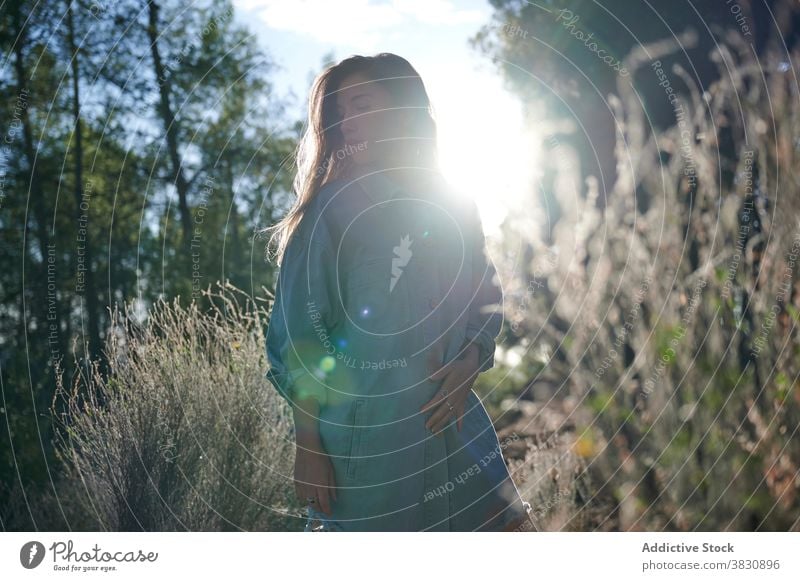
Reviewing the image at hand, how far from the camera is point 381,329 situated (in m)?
2.29

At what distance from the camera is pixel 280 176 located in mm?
7809

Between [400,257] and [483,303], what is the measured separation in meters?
0.33

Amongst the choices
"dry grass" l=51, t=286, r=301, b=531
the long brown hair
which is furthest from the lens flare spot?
"dry grass" l=51, t=286, r=301, b=531

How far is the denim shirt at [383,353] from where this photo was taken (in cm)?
223

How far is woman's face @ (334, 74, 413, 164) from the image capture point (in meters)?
2.40

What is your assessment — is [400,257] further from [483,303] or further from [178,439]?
[178,439]

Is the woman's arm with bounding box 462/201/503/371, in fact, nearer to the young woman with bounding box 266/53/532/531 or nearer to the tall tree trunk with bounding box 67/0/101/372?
the young woman with bounding box 266/53/532/531

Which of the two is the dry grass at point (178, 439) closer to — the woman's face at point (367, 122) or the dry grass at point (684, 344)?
the woman's face at point (367, 122)

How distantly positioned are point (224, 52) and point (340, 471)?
5.60 metres

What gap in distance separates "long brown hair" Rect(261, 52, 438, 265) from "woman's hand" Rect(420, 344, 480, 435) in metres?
0.65

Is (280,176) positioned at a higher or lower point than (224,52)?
lower
